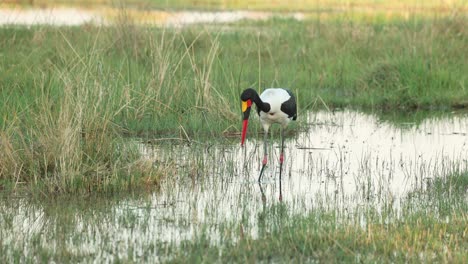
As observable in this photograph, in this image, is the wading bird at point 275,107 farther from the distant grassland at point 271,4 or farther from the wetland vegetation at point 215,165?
the distant grassland at point 271,4

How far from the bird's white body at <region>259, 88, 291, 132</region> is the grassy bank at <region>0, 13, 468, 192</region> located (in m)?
0.81

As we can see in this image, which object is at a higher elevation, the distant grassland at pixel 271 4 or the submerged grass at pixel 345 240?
the distant grassland at pixel 271 4

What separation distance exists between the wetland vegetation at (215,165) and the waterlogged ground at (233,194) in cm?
2

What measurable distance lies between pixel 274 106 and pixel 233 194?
1315 millimetres

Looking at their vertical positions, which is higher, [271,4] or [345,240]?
[271,4]

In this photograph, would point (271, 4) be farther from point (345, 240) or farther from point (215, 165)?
point (345, 240)

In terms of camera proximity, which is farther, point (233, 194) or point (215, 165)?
point (215, 165)

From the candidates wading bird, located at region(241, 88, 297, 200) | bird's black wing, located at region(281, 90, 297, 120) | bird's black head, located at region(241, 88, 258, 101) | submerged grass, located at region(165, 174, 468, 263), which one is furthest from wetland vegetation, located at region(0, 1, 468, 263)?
bird's black head, located at region(241, 88, 258, 101)

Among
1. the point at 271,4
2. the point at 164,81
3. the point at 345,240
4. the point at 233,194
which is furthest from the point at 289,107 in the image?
the point at 271,4

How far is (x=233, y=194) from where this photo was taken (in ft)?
24.0

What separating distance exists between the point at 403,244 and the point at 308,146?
3.73 metres

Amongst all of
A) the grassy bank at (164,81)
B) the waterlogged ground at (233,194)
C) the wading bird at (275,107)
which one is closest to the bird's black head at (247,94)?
the wading bird at (275,107)

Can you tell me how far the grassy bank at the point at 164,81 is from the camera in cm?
735

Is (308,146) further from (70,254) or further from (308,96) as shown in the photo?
(70,254)
